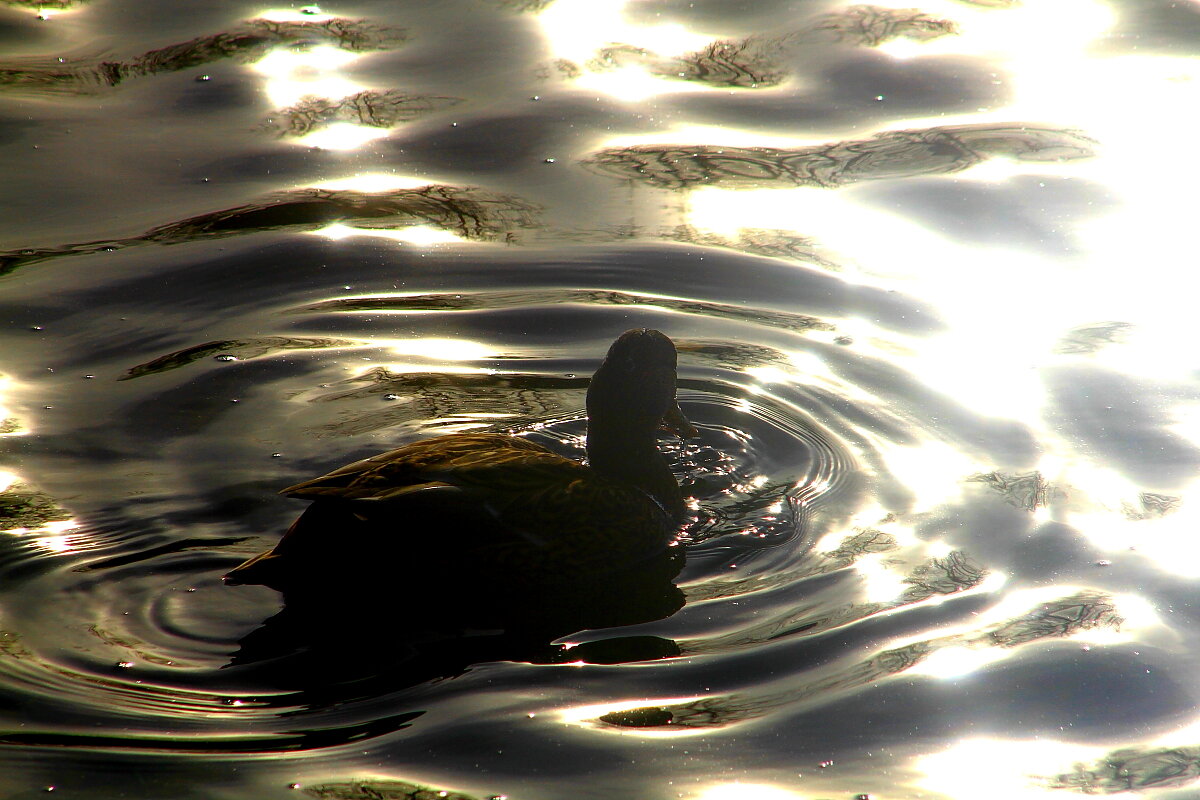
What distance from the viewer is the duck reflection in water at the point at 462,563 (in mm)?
4902

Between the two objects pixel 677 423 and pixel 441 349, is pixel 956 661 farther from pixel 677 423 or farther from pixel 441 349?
pixel 441 349

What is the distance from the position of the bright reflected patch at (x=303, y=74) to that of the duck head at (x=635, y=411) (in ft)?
16.0

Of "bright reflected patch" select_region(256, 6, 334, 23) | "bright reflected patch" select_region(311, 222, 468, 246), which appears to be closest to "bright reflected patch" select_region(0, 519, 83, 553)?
"bright reflected patch" select_region(311, 222, 468, 246)

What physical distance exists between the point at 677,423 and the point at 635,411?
35 centimetres

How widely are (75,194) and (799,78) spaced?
5582mm

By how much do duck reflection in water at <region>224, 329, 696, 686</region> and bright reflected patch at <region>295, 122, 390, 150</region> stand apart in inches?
172

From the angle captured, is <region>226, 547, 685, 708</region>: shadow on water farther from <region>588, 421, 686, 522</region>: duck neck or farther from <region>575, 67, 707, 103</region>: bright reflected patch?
<region>575, 67, 707, 103</region>: bright reflected patch

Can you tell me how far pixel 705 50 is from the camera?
10.9 metres

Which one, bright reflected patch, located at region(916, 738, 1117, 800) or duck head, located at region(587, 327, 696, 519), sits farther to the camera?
duck head, located at region(587, 327, 696, 519)

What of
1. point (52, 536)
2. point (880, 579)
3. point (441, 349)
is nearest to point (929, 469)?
point (880, 579)

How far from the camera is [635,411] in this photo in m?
6.29

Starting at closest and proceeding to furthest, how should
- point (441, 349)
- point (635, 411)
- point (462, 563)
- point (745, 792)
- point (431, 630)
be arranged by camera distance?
1. point (745, 792)
2. point (431, 630)
3. point (462, 563)
4. point (635, 411)
5. point (441, 349)

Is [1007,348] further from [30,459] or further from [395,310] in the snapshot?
[30,459]

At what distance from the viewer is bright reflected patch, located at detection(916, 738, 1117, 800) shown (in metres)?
4.07
